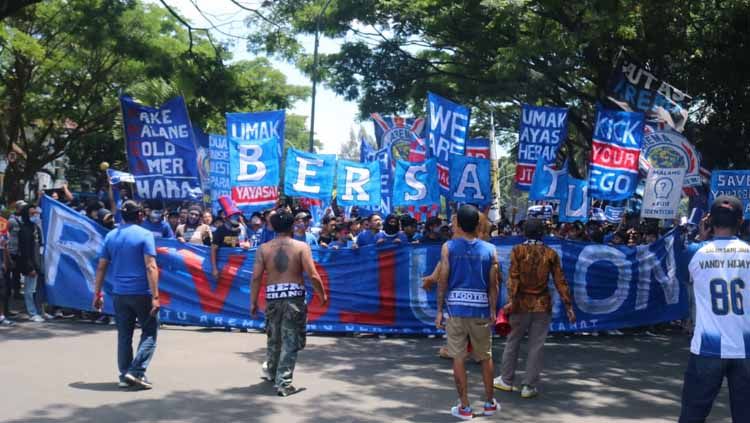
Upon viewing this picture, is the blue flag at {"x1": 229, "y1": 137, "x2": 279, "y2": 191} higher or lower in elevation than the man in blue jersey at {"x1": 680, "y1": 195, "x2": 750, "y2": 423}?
higher

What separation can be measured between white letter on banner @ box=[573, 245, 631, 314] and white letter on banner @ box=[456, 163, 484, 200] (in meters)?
1.91

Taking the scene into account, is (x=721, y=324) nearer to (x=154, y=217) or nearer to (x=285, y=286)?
(x=285, y=286)

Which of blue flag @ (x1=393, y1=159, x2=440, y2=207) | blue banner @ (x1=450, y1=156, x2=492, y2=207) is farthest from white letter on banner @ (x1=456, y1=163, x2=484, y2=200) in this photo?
blue flag @ (x1=393, y1=159, x2=440, y2=207)

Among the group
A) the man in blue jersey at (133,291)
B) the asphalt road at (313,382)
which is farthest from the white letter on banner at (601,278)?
the man in blue jersey at (133,291)

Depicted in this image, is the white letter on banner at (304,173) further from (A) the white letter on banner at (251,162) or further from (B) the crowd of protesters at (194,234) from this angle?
(A) the white letter on banner at (251,162)

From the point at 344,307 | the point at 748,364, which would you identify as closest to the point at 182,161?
the point at 344,307

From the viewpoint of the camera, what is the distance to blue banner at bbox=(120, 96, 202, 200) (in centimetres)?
1202

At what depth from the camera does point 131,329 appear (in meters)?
7.47

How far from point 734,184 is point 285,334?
9.34m

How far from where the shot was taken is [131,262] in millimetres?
7422

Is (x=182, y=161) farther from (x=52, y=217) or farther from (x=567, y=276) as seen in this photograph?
(x=567, y=276)

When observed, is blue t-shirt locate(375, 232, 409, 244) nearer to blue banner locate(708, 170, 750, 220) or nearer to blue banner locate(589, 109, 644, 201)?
blue banner locate(589, 109, 644, 201)

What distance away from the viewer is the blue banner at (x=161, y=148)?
12.0 metres

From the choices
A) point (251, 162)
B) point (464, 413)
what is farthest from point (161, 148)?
point (464, 413)
